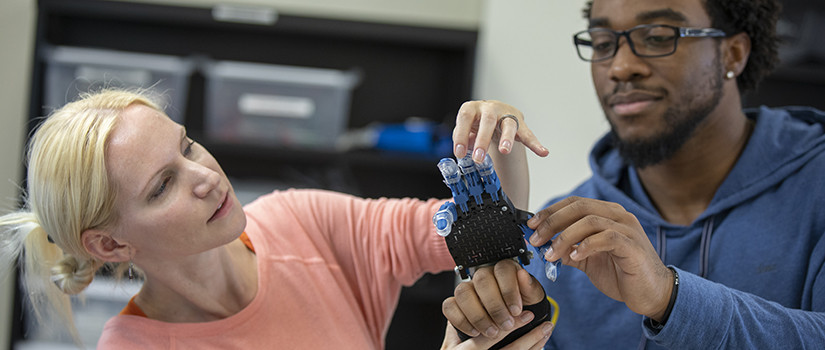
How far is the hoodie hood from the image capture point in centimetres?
127

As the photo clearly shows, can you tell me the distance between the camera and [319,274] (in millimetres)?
1244

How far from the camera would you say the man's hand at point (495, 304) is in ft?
2.99

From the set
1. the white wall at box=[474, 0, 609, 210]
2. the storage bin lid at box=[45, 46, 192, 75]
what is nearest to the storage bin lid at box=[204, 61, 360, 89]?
the storage bin lid at box=[45, 46, 192, 75]

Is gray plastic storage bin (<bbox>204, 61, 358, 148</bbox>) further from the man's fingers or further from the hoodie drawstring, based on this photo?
the man's fingers

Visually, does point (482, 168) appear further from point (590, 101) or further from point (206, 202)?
point (590, 101)

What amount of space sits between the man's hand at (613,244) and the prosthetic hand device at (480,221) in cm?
2

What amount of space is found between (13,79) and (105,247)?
5.98 ft

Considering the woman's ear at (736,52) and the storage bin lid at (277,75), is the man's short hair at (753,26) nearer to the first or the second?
the woman's ear at (736,52)

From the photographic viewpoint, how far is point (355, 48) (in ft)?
8.64

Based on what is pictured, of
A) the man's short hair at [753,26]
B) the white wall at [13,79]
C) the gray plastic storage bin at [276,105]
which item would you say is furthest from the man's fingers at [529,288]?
the white wall at [13,79]

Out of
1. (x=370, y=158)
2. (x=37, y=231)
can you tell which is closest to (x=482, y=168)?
(x=37, y=231)

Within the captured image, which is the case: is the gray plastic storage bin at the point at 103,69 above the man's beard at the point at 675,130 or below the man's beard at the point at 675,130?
below

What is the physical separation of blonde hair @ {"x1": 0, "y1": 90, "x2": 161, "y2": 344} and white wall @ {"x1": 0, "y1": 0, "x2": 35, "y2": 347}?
1575mm

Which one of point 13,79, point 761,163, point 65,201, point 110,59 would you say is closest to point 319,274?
point 65,201
